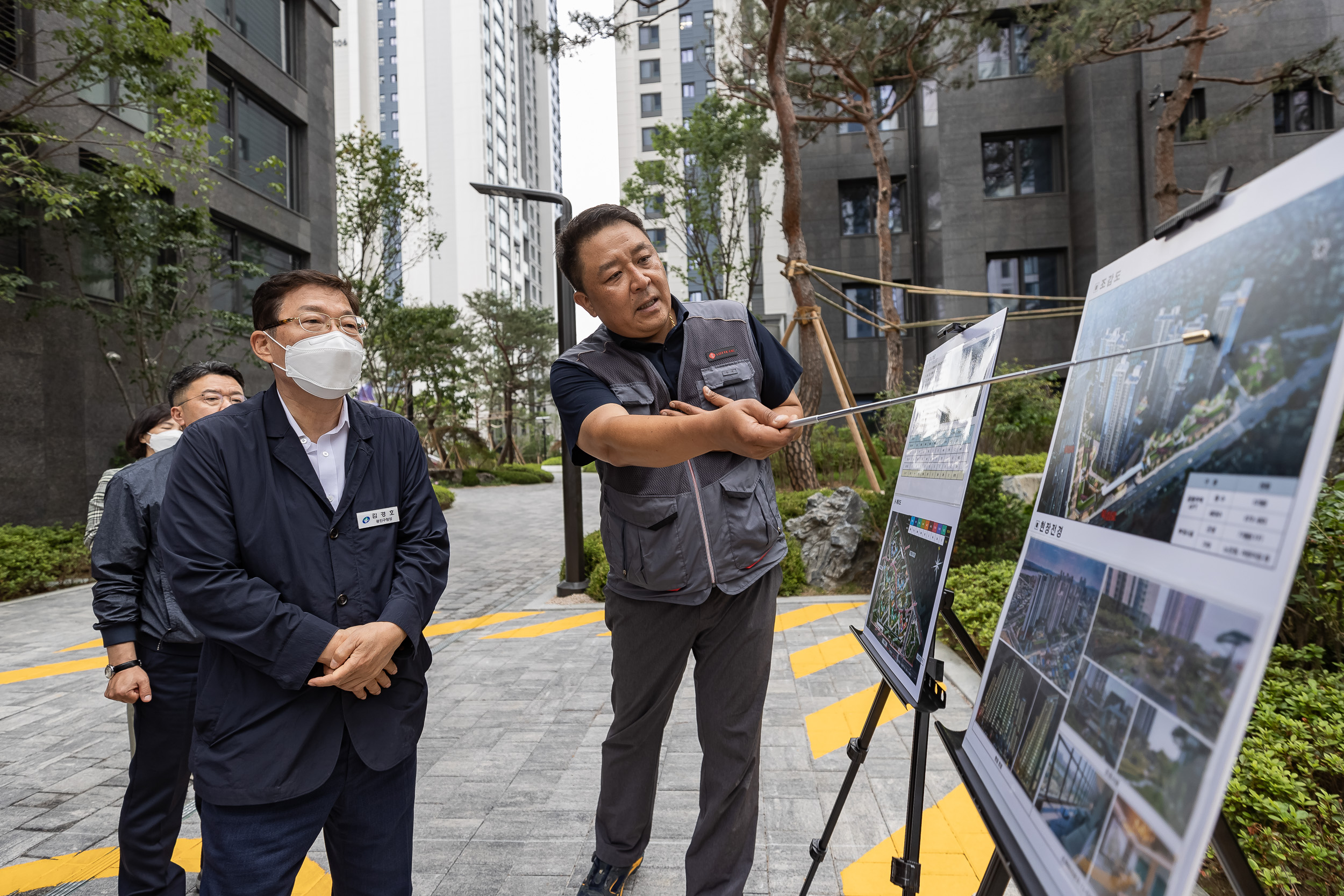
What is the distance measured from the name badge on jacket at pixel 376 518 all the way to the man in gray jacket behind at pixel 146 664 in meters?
1.01

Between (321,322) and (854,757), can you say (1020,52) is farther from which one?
(321,322)

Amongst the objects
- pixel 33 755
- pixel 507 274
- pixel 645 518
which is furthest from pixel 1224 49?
pixel 507 274

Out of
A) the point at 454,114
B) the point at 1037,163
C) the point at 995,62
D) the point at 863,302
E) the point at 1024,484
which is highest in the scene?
the point at 454,114

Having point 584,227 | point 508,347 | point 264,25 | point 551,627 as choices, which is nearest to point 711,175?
point 264,25

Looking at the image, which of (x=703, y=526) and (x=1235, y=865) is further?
(x=703, y=526)

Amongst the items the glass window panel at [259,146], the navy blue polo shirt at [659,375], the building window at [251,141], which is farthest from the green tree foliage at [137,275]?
the navy blue polo shirt at [659,375]

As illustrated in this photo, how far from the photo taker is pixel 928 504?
2.14 m

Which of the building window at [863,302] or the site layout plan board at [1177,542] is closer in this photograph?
the site layout plan board at [1177,542]

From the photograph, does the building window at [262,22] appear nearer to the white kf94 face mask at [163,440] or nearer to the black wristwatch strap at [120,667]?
the white kf94 face mask at [163,440]

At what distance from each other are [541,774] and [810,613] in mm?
3730

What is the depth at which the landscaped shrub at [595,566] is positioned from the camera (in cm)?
793

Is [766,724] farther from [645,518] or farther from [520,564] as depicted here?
[520,564]

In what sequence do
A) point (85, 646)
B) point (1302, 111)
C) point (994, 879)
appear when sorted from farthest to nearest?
point (1302, 111) < point (85, 646) < point (994, 879)

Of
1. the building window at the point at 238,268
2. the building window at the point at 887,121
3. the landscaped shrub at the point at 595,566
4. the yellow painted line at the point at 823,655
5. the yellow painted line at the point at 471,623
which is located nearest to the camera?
the yellow painted line at the point at 823,655
